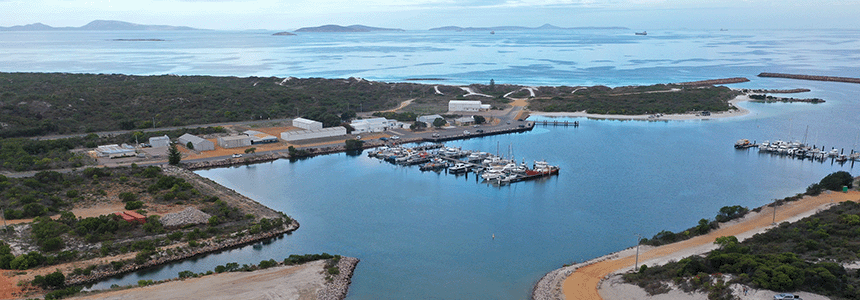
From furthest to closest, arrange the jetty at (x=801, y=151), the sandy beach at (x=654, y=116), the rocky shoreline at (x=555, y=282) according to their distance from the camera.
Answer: the sandy beach at (x=654, y=116)
the jetty at (x=801, y=151)
the rocky shoreline at (x=555, y=282)

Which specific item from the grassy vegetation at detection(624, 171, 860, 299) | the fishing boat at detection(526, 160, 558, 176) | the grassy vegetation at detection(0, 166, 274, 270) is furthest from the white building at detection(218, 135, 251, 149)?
the grassy vegetation at detection(624, 171, 860, 299)

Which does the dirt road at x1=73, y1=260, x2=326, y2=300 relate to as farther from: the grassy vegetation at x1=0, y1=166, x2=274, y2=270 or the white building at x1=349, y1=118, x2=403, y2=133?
the white building at x1=349, y1=118, x2=403, y2=133

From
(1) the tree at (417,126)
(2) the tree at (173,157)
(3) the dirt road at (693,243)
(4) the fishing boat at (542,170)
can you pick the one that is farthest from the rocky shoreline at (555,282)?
(1) the tree at (417,126)

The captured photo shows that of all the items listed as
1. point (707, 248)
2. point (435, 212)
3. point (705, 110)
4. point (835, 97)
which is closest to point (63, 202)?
point (435, 212)

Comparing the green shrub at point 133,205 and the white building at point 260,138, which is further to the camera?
the white building at point 260,138

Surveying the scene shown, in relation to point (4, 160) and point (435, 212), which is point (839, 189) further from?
point (4, 160)

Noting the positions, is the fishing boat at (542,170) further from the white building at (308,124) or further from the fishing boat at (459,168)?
the white building at (308,124)
